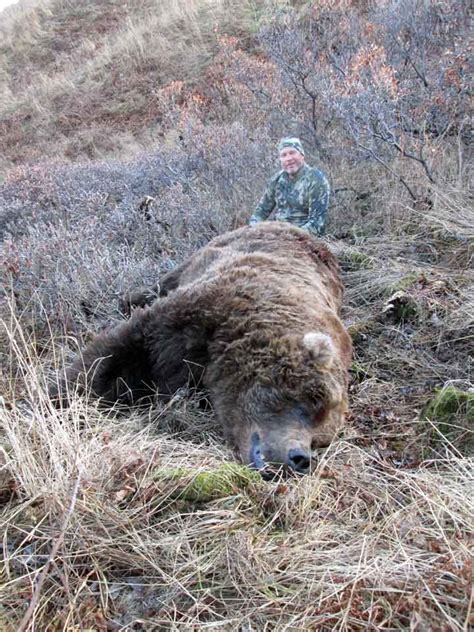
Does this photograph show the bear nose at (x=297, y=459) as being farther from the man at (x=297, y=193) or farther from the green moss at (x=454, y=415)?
the man at (x=297, y=193)

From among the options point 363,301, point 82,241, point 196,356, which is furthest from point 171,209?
point 196,356

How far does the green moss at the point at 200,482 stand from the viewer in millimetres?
2686

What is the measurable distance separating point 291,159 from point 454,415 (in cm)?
423

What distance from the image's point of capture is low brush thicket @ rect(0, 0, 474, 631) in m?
2.12

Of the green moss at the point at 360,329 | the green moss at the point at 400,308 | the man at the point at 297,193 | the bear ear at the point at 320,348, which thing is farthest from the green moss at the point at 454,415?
the man at the point at 297,193

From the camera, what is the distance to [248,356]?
11.5 feet

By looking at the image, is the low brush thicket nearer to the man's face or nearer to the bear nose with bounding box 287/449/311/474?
the bear nose with bounding box 287/449/311/474

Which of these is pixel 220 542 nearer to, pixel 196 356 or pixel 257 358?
pixel 257 358

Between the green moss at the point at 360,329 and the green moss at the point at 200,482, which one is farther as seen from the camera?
the green moss at the point at 360,329

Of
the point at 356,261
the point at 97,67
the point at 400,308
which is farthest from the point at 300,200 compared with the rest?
the point at 97,67

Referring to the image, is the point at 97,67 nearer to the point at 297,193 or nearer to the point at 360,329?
the point at 297,193

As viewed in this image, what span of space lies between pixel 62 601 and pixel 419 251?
5.31 metres

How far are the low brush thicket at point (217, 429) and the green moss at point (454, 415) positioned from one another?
12 mm

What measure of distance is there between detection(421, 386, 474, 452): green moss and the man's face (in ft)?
13.1
